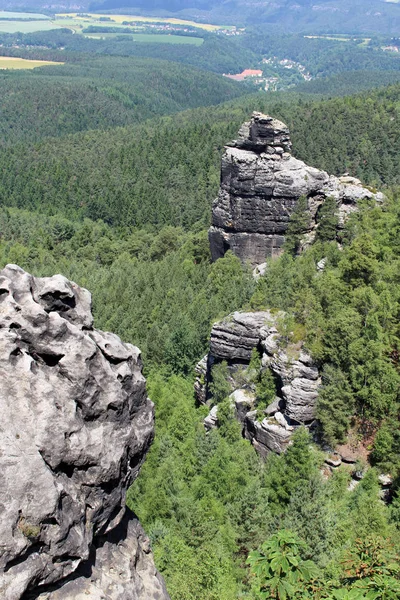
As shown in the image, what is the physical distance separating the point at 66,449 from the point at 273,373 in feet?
93.9

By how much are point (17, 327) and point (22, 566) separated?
19.2ft

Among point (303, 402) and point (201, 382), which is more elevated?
point (303, 402)

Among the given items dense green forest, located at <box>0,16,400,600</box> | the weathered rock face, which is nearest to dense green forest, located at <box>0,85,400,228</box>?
dense green forest, located at <box>0,16,400,600</box>

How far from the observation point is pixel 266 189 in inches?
2687

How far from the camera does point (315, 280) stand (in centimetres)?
4825

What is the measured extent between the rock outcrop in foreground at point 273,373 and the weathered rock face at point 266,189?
24.4 m

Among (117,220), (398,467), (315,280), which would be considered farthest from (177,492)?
(117,220)

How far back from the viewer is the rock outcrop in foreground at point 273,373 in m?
39.3

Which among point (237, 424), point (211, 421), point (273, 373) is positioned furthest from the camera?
point (211, 421)

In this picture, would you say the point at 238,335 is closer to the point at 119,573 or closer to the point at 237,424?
the point at 237,424

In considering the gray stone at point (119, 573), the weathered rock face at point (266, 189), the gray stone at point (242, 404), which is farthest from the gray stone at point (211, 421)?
the weathered rock face at point (266, 189)

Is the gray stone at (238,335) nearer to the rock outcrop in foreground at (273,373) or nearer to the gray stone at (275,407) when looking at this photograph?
the rock outcrop in foreground at (273,373)

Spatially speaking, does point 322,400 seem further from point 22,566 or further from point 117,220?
point 117,220

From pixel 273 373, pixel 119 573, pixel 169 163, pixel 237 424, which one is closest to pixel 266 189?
pixel 273 373
